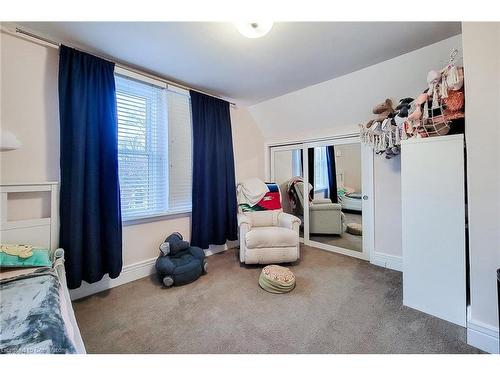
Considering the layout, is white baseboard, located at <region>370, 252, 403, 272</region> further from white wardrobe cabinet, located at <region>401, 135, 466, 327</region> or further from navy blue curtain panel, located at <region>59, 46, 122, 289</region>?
navy blue curtain panel, located at <region>59, 46, 122, 289</region>

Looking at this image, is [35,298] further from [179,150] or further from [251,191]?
[251,191]

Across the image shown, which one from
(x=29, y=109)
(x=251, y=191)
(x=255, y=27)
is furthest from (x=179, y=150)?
(x=255, y=27)

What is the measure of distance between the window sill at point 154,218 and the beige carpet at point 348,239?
81.6 inches

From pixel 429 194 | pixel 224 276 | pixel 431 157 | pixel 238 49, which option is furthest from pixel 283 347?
pixel 238 49

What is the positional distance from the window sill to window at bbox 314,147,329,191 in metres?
1.95

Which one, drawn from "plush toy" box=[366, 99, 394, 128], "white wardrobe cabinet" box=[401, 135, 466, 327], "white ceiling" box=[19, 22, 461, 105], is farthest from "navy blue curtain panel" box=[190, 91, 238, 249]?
"white wardrobe cabinet" box=[401, 135, 466, 327]

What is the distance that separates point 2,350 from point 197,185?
2051 mm

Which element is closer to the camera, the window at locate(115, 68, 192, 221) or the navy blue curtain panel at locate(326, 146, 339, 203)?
the window at locate(115, 68, 192, 221)

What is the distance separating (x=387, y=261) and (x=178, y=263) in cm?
241

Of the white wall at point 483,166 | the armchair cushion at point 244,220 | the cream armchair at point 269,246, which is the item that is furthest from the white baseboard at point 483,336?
the armchair cushion at point 244,220

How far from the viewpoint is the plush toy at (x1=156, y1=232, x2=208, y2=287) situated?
81.5 inches

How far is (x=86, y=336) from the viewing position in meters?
1.43

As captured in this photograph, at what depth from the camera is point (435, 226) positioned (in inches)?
61.1
